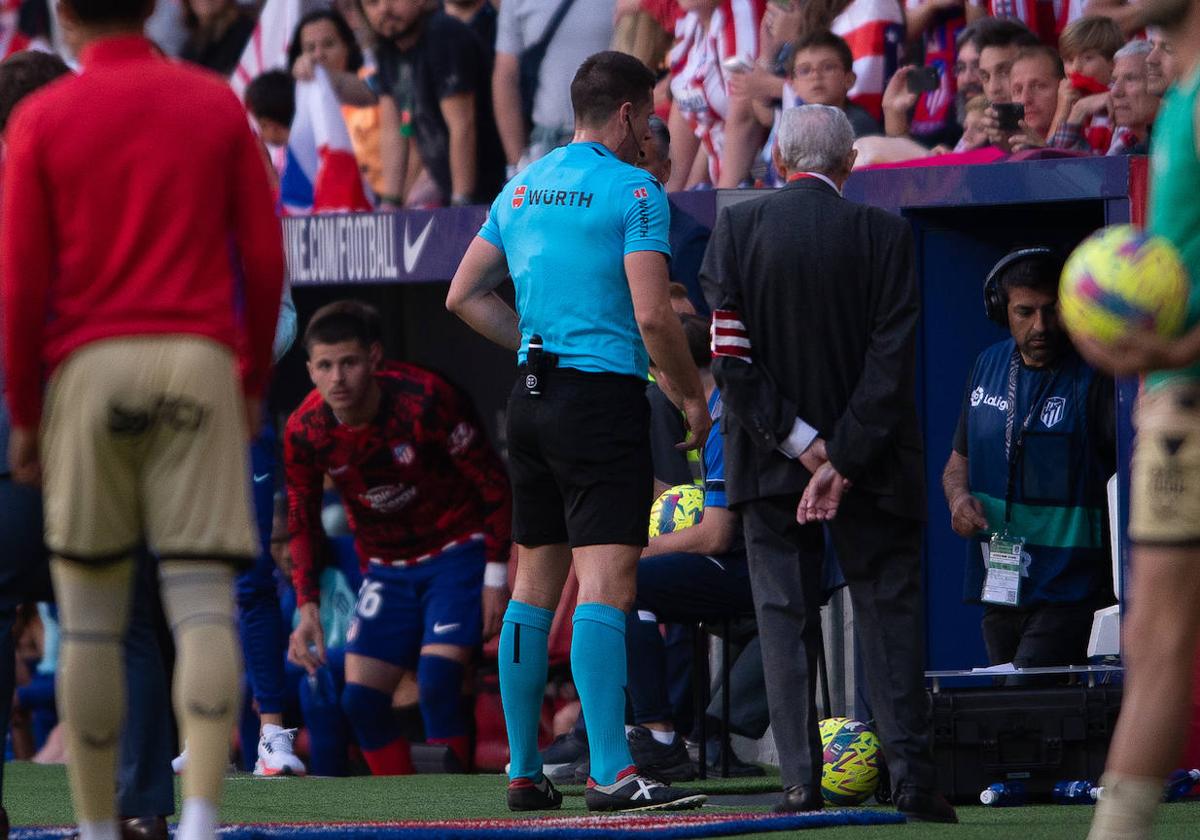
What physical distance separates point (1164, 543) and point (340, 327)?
562 centimetres

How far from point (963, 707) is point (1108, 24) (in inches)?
123

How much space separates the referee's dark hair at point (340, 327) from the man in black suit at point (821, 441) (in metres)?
3.26

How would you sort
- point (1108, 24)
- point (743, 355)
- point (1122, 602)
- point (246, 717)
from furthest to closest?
point (246, 717)
point (1108, 24)
point (1122, 602)
point (743, 355)

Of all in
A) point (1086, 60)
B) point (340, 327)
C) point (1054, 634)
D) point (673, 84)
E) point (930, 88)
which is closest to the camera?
point (1054, 634)

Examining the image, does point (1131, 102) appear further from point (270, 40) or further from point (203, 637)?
point (270, 40)

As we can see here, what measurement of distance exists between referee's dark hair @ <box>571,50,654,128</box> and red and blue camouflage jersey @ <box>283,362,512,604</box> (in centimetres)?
299

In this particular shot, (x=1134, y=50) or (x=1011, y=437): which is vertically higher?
(x=1134, y=50)

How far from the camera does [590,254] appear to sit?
5941mm

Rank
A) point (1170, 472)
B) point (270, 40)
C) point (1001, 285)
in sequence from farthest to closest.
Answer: point (270, 40), point (1001, 285), point (1170, 472)

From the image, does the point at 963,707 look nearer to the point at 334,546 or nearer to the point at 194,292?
the point at 194,292

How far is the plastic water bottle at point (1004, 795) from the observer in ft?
20.9

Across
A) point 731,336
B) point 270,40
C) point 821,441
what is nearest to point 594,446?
point 731,336

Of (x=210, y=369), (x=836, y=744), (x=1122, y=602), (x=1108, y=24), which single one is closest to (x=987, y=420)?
(x=1122, y=602)

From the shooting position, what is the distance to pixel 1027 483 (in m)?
7.02
